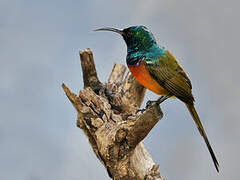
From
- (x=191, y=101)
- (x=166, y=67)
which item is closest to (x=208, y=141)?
(x=191, y=101)

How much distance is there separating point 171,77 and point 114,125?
3.67ft

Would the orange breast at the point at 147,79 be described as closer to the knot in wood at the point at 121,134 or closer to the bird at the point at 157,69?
the bird at the point at 157,69

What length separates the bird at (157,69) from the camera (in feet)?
16.9

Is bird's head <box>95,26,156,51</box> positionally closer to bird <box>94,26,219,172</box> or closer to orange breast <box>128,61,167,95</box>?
bird <box>94,26,219,172</box>

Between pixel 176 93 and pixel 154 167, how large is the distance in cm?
113

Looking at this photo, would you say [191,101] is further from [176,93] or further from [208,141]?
[208,141]

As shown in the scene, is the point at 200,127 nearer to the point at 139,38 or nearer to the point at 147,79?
the point at 147,79

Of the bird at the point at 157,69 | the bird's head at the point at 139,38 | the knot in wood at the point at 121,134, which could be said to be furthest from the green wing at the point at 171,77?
the knot in wood at the point at 121,134

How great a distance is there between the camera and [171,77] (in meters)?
5.18

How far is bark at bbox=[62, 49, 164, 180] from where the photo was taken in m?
5.23

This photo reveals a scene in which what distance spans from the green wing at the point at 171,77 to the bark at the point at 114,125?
306mm

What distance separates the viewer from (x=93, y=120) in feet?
19.0

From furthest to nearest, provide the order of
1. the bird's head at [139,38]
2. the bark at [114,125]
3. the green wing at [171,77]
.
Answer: the bird's head at [139,38] → the bark at [114,125] → the green wing at [171,77]

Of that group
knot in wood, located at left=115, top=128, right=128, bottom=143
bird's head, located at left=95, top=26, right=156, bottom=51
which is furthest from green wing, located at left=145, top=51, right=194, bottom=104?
knot in wood, located at left=115, top=128, right=128, bottom=143
